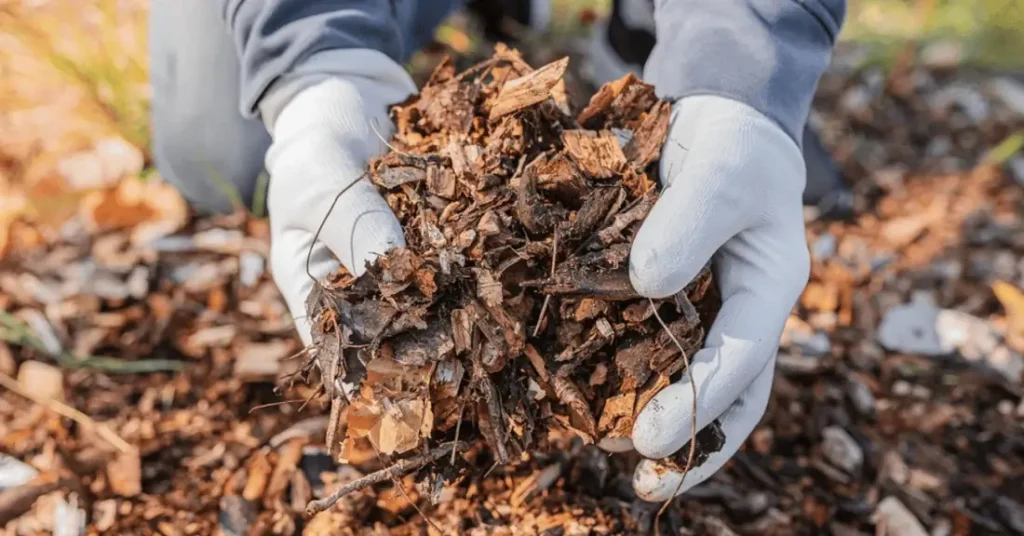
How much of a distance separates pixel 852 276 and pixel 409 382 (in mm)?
1819

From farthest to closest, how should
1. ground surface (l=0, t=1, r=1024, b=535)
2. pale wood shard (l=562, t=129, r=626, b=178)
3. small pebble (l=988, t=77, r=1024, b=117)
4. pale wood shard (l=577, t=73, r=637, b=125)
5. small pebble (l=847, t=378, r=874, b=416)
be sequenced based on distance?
small pebble (l=988, t=77, r=1024, b=117) < small pebble (l=847, t=378, r=874, b=416) < ground surface (l=0, t=1, r=1024, b=535) < pale wood shard (l=577, t=73, r=637, b=125) < pale wood shard (l=562, t=129, r=626, b=178)

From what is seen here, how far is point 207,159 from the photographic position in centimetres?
241

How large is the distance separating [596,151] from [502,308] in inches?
14.8

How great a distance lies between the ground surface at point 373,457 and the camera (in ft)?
5.33

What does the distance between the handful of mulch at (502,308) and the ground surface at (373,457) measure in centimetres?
29

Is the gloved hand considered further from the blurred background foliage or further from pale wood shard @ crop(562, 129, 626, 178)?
the blurred background foliage

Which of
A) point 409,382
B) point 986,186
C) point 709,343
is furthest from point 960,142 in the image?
point 409,382

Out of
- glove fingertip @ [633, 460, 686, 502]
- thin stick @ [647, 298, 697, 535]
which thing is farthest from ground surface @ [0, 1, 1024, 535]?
thin stick @ [647, 298, 697, 535]

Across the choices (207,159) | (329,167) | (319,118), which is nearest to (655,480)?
(329,167)

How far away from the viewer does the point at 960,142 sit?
3148 mm

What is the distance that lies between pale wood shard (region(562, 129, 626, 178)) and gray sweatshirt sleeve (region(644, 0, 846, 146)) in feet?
1.16

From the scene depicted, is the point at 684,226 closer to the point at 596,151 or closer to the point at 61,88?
the point at 596,151

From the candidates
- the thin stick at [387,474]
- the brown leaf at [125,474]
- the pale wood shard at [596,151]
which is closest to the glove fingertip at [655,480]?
the thin stick at [387,474]

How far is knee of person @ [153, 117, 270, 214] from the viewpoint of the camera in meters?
2.39
